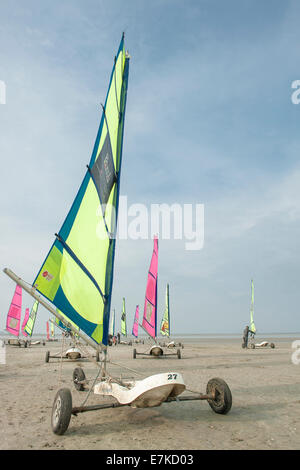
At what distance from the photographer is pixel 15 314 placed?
32125 millimetres

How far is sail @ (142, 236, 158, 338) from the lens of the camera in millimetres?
18531

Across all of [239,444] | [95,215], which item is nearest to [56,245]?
[95,215]

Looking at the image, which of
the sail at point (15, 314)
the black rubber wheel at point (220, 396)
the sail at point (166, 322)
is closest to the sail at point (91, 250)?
the black rubber wheel at point (220, 396)

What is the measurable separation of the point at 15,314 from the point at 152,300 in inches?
748

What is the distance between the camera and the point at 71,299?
19.1 ft

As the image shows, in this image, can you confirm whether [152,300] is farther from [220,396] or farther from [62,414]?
[62,414]

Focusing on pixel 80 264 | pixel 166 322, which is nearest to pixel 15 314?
pixel 166 322

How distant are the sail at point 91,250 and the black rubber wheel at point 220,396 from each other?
197 cm

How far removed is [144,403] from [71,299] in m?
2.26

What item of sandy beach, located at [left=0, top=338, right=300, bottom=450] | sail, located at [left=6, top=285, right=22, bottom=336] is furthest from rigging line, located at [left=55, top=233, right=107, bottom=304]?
sail, located at [left=6, top=285, right=22, bottom=336]

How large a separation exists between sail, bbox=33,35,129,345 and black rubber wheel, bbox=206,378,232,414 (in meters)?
1.97

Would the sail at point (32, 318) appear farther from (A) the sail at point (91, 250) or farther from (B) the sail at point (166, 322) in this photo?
(A) the sail at point (91, 250)

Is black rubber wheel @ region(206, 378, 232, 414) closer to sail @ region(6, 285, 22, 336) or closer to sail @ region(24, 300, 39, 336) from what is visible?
sail @ region(6, 285, 22, 336)
